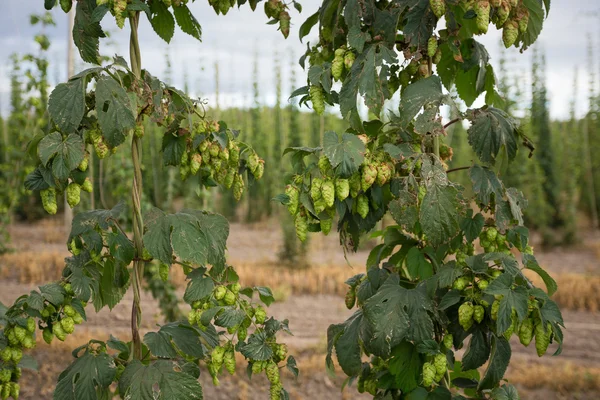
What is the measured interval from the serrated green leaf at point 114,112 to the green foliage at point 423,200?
16.0 inches

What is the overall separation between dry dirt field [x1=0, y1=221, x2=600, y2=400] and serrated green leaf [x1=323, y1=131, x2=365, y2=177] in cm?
56

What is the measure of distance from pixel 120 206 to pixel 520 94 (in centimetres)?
951

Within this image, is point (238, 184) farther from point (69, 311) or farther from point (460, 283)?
point (460, 283)

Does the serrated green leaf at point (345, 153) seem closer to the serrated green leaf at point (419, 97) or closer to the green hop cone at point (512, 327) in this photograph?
the serrated green leaf at point (419, 97)

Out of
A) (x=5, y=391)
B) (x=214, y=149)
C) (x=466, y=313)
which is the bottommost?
(x=5, y=391)

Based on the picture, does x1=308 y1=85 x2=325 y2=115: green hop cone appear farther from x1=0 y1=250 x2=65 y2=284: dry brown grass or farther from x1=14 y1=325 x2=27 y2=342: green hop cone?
x1=0 y1=250 x2=65 y2=284: dry brown grass

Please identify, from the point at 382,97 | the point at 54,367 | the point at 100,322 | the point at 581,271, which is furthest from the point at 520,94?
the point at 382,97

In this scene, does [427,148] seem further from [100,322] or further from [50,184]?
[100,322]

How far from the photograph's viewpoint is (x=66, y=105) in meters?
1.22

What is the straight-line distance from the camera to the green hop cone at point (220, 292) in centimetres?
136

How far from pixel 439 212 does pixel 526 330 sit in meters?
0.32

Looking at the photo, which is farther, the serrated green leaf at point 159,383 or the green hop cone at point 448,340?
the green hop cone at point 448,340

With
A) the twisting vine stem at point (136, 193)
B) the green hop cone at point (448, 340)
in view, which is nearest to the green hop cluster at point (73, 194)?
the twisting vine stem at point (136, 193)

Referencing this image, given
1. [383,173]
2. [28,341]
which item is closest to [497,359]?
[383,173]
